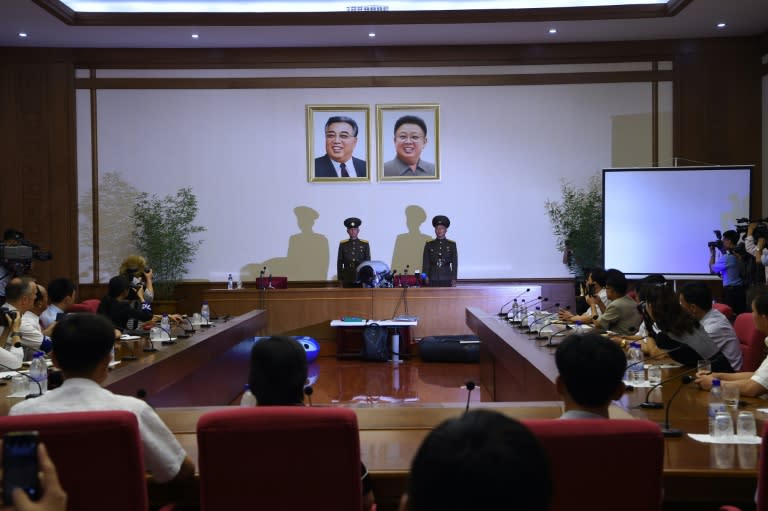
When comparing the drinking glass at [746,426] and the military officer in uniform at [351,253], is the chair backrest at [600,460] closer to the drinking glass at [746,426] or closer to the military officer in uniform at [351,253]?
the drinking glass at [746,426]

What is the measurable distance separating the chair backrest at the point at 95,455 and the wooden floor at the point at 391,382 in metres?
3.44

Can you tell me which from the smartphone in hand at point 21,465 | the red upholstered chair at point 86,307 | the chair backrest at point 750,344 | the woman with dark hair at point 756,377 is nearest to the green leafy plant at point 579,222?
the chair backrest at point 750,344

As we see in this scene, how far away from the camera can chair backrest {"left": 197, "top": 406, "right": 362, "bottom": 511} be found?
1621 mm

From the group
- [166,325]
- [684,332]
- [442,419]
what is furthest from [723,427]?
[166,325]

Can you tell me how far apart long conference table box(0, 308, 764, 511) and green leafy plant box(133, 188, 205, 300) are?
15.8ft

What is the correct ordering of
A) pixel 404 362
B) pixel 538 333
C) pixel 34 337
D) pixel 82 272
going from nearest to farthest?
1. pixel 34 337
2. pixel 538 333
3. pixel 404 362
4. pixel 82 272

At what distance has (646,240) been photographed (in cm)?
898

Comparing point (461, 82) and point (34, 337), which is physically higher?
point (461, 82)

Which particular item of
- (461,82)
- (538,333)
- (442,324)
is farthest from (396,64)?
(538,333)

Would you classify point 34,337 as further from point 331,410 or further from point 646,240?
point 646,240

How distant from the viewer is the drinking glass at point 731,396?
265cm

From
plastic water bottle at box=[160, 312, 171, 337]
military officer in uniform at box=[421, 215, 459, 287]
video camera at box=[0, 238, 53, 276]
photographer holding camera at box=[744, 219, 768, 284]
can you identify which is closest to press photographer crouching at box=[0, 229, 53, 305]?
video camera at box=[0, 238, 53, 276]

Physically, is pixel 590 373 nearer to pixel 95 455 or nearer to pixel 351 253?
pixel 95 455

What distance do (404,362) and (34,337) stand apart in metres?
4.22
